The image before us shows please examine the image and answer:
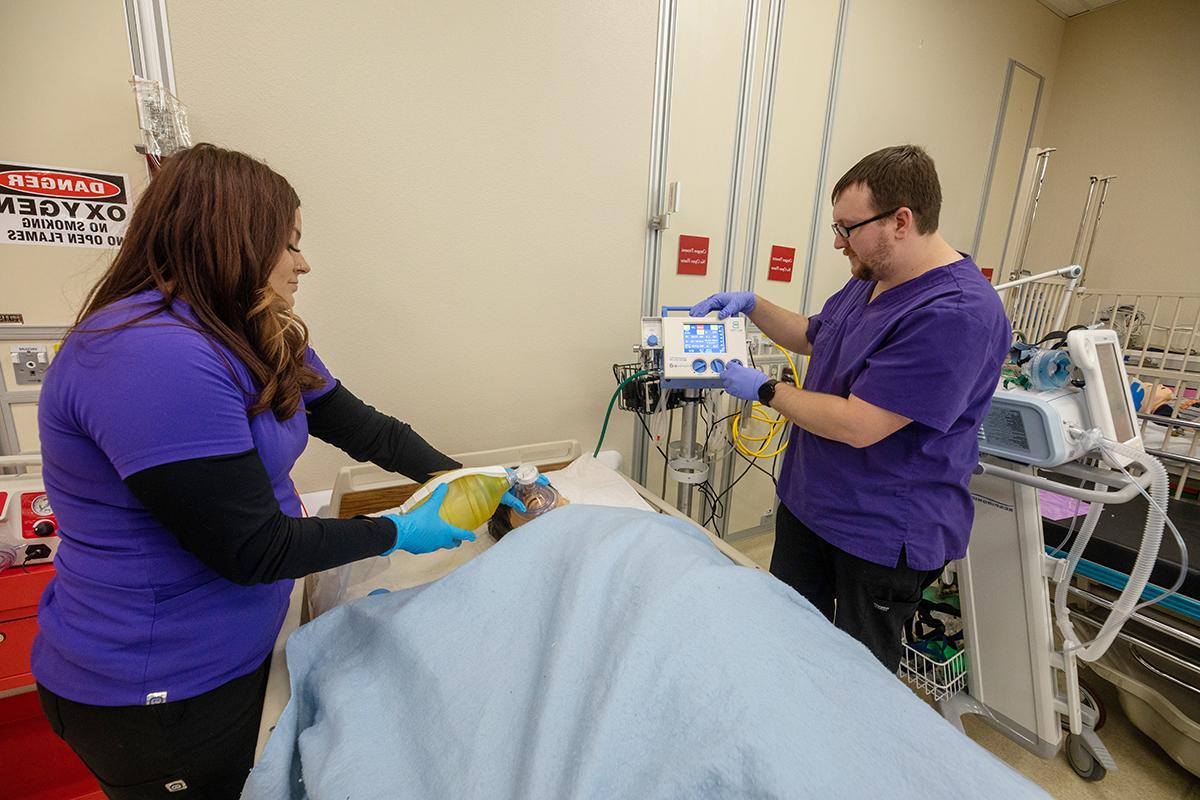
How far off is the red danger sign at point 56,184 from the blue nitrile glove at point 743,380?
1461 mm

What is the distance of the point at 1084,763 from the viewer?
1374 mm

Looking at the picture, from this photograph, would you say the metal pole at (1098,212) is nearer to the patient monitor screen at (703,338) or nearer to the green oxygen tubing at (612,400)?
the patient monitor screen at (703,338)

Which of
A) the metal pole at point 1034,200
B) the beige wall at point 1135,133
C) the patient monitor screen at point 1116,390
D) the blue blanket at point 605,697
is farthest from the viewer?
the beige wall at point 1135,133

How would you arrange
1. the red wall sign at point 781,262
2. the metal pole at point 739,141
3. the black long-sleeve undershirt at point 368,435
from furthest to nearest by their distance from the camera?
the red wall sign at point 781,262
the metal pole at point 739,141
the black long-sleeve undershirt at point 368,435

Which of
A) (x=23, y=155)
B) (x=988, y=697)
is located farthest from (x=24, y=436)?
(x=988, y=697)

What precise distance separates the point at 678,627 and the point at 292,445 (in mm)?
613

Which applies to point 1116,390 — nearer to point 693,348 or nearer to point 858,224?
point 858,224

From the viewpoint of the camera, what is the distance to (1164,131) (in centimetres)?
274

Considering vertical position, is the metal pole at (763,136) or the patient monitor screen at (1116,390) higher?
the metal pole at (763,136)

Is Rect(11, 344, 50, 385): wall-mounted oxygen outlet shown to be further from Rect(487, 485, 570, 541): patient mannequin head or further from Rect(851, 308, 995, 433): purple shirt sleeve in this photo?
Rect(851, 308, 995, 433): purple shirt sleeve

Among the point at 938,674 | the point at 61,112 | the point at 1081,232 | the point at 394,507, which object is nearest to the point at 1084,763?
the point at 938,674

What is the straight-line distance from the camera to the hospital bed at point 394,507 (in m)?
0.85

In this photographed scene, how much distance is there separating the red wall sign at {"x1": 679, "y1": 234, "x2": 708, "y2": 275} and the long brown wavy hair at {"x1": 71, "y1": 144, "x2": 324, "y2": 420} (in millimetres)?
1412

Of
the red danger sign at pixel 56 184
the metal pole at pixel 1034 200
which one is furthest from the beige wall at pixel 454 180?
the metal pole at pixel 1034 200
